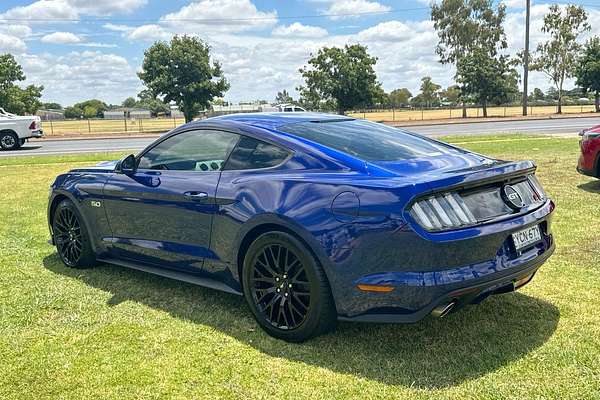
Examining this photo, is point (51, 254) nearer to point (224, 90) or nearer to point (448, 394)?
Result: point (448, 394)

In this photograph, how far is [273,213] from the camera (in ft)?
11.7

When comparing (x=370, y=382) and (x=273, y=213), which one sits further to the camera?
(x=273, y=213)

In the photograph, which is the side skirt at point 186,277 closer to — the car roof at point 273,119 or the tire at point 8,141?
the car roof at point 273,119

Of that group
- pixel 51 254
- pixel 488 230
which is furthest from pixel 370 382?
pixel 51 254

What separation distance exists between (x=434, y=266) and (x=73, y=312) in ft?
9.13

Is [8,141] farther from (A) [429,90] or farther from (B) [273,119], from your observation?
(A) [429,90]

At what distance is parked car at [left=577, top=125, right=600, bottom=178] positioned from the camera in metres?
8.25

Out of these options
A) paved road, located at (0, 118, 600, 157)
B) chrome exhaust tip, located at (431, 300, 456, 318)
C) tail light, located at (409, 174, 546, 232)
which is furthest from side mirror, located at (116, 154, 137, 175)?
paved road, located at (0, 118, 600, 157)

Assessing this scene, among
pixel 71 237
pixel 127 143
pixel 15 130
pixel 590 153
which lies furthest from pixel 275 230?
pixel 127 143

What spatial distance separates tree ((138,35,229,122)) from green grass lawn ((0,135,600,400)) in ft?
103

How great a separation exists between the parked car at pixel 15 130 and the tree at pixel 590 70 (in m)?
40.7

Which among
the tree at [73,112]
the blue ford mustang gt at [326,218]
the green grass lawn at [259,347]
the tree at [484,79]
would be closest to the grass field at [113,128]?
the tree at [484,79]

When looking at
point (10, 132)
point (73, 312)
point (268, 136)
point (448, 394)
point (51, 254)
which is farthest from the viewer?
point (10, 132)

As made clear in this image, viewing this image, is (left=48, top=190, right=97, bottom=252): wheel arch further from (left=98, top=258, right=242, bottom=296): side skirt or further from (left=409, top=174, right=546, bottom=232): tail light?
(left=409, top=174, right=546, bottom=232): tail light
